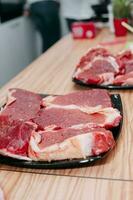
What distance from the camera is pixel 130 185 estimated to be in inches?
28.7

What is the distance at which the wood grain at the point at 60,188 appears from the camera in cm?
71

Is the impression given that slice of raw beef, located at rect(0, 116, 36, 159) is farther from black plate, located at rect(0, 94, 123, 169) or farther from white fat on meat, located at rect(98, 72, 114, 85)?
white fat on meat, located at rect(98, 72, 114, 85)

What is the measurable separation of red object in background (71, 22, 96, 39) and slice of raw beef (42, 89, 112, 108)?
119 cm

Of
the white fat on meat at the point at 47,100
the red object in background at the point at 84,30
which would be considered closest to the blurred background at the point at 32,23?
the red object in background at the point at 84,30

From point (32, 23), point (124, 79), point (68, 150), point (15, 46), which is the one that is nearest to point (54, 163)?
point (68, 150)

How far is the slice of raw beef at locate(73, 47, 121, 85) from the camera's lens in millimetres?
1281

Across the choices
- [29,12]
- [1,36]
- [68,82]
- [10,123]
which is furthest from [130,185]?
[29,12]

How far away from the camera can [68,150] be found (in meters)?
0.80

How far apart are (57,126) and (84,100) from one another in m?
0.19

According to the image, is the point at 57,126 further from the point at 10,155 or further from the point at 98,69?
the point at 98,69

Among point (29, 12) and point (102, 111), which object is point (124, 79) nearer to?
point (102, 111)

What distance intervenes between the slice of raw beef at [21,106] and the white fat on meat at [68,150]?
0.14 metres

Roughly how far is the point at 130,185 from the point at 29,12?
9.06 feet

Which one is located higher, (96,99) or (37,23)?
(96,99)
